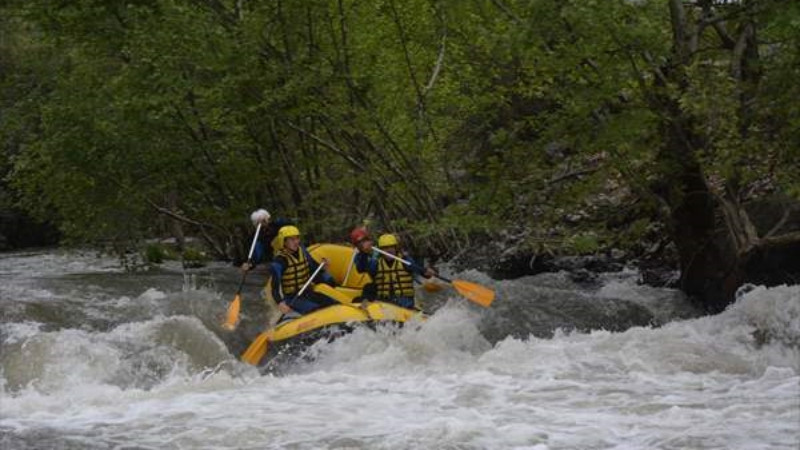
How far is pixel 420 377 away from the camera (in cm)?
833

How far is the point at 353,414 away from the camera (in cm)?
695

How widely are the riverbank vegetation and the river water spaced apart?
1080 millimetres

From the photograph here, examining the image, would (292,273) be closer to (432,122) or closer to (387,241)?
(387,241)

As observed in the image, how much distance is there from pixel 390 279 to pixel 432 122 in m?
3.42

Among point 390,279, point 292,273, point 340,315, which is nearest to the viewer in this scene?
point 340,315

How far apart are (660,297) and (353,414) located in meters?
6.15

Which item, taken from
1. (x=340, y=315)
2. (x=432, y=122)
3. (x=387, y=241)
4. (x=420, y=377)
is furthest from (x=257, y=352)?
(x=432, y=122)

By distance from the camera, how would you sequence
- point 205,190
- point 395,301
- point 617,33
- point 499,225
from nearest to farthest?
1. point 617,33
2. point 395,301
3. point 499,225
4. point 205,190

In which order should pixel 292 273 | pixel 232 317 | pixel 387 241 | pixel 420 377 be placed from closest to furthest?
pixel 420 377 < pixel 232 317 < pixel 292 273 < pixel 387 241

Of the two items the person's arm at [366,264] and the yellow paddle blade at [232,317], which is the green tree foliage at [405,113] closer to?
the person's arm at [366,264]

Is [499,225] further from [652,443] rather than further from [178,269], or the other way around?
[178,269]

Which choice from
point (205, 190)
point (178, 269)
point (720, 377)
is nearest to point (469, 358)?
point (720, 377)

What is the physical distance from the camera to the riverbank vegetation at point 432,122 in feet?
32.4

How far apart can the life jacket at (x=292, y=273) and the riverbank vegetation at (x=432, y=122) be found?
1677 mm
